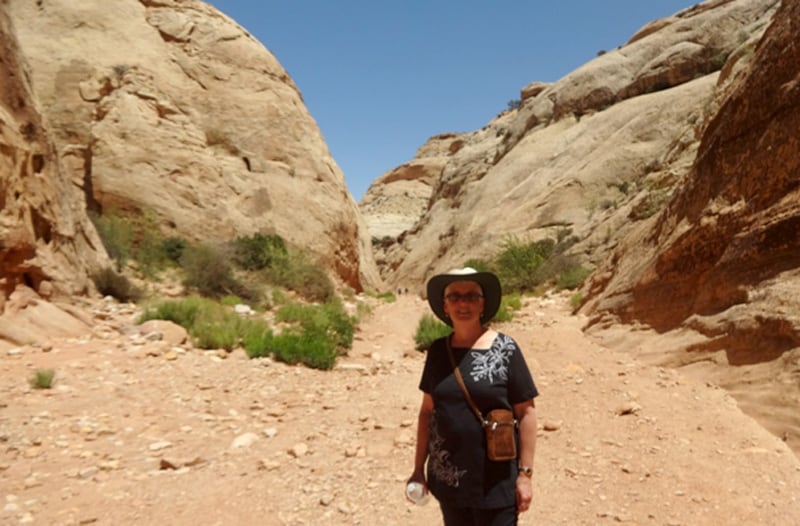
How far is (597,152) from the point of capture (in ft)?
62.8

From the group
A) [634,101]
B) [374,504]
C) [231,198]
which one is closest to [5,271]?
[374,504]

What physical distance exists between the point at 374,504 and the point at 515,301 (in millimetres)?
6845

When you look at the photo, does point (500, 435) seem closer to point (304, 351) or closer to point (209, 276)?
point (304, 351)

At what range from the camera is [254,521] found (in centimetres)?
296

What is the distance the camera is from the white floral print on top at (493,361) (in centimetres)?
195

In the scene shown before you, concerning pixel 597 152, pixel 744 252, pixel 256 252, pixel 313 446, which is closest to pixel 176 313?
pixel 313 446

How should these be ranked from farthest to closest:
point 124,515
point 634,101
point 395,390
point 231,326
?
point 634,101
point 231,326
point 395,390
point 124,515

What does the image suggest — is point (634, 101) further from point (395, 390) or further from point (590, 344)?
point (395, 390)

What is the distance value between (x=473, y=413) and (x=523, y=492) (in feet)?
1.11

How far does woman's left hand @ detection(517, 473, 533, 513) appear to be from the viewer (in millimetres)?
1867

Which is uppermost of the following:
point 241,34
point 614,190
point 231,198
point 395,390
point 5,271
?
point 241,34

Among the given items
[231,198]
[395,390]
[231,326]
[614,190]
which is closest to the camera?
[395,390]

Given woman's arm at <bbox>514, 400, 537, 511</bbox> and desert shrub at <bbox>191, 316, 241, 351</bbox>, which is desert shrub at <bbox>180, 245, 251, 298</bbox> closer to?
desert shrub at <bbox>191, 316, 241, 351</bbox>

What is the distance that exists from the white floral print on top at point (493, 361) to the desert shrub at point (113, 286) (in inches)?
315
